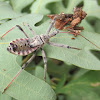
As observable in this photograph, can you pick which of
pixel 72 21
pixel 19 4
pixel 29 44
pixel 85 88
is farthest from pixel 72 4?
pixel 85 88

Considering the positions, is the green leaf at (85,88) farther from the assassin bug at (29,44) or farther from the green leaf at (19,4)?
the green leaf at (19,4)

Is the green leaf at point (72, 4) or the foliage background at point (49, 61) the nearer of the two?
the foliage background at point (49, 61)

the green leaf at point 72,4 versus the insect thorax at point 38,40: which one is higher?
the green leaf at point 72,4

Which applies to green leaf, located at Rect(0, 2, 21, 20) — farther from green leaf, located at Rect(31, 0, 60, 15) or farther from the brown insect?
the brown insect

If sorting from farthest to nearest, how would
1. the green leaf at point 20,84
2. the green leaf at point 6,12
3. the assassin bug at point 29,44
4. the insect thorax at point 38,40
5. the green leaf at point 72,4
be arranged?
the green leaf at point 72,4
the green leaf at point 6,12
the insect thorax at point 38,40
the assassin bug at point 29,44
the green leaf at point 20,84

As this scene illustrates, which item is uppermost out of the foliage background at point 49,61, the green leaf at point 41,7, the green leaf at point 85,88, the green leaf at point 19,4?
the green leaf at point 19,4

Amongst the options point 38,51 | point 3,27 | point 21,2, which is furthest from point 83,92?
point 21,2

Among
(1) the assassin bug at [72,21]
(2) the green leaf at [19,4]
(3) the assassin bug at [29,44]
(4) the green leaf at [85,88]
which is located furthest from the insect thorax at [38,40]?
(4) the green leaf at [85,88]

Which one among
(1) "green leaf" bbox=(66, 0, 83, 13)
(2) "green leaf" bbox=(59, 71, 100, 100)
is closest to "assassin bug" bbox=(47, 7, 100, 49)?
(1) "green leaf" bbox=(66, 0, 83, 13)
